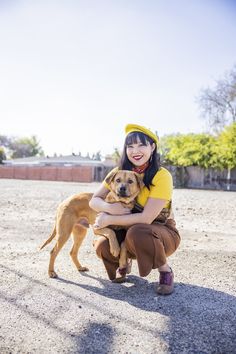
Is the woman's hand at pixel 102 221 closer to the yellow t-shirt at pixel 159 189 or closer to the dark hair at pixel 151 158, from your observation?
the yellow t-shirt at pixel 159 189

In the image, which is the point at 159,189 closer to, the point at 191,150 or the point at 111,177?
the point at 111,177

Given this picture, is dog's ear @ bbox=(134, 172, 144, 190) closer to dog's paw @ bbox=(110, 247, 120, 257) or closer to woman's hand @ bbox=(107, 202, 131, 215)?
woman's hand @ bbox=(107, 202, 131, 215)

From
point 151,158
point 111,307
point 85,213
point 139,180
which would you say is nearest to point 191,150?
point 85,213

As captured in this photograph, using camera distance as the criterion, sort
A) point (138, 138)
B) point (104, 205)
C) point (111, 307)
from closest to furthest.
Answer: point (111, 307), point (138, 138), point (104, 205)

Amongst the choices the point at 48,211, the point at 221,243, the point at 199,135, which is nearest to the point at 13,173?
the point at 199,135

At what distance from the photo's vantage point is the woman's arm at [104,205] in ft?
11.6

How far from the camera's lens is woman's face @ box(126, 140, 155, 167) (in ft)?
11.5

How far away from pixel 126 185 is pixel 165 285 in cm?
97

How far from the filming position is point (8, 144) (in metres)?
87.5

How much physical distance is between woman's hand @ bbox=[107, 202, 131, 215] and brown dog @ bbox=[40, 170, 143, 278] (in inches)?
2.3

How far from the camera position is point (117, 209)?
3541 mm

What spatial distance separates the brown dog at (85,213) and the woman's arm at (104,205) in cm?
6

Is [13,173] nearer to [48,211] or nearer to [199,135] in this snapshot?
[199,135]

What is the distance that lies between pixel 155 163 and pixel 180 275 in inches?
51.9
